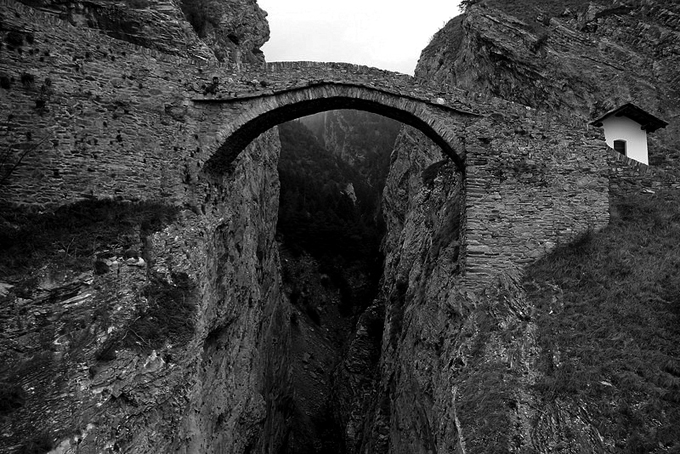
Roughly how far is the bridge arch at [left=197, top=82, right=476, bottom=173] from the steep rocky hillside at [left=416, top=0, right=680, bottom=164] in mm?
12584

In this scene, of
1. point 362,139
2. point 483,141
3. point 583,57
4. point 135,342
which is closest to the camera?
point 135,342

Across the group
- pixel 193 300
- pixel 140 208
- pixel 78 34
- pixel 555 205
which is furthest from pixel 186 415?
pixel 555 205

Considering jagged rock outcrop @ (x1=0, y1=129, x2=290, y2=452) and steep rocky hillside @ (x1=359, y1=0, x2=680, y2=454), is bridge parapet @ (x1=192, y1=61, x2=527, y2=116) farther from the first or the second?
steep rocky hillside @ (x1=359, y1=0, x2=680, y2=454)

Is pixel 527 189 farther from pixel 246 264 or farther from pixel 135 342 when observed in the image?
pixel 135 342

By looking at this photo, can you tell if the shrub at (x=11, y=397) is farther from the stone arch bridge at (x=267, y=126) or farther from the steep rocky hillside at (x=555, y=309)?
the steep rocky hillside at (x=555, y=309)

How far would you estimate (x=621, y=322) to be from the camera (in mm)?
12094

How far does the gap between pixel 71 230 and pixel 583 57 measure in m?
26.0

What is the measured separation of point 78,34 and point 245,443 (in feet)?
50.8

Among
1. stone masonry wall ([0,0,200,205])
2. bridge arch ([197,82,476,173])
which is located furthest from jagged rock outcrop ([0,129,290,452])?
bridge arch ([197,82,476,173])

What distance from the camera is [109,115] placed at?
13789 millimetres

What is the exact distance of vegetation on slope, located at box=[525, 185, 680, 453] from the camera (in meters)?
9.92

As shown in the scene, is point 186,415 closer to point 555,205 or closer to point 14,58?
point 14,58

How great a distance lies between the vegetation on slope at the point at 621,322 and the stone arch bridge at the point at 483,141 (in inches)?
40.3

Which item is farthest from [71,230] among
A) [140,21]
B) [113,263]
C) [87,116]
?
[140,21]
